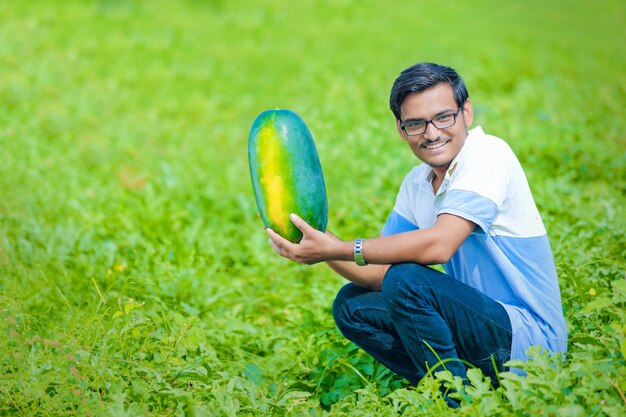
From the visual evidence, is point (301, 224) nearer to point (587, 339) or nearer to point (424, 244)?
point (424, 244)

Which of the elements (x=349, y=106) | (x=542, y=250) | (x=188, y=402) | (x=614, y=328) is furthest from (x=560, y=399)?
(x=349, y=106)

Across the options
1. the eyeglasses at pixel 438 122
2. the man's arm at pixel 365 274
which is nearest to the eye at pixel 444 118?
the eyeglasses at pixel 438 122

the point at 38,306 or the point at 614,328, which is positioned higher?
the point at 614,328

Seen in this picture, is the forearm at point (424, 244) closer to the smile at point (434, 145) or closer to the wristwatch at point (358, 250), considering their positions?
the wristwatch at point (358, 250)

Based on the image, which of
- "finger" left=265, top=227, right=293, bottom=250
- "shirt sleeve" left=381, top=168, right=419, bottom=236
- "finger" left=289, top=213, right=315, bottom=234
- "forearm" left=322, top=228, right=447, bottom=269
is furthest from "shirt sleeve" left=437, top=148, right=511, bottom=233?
"finger" left=265, top=227, right=293, bottom=250

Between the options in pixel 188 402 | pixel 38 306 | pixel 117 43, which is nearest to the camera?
Answer: pixel 188 402

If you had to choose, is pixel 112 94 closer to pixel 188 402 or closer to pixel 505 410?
pixel 188 402

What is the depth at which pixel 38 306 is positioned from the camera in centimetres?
417

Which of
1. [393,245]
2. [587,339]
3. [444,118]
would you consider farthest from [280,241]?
[587,339]

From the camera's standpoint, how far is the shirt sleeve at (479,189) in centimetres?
295

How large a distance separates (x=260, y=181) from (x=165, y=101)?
5680 mm

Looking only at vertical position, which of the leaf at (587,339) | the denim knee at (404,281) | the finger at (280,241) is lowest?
the leaf at (587,339)

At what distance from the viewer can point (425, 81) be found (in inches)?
125

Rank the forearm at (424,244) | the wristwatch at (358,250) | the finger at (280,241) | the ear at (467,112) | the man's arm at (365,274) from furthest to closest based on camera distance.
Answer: the man's arm at (365,274)
the ear at (467,112)
the finger at (280,241)
the wristwatch at (358,250)
the forearm at (424,244)
